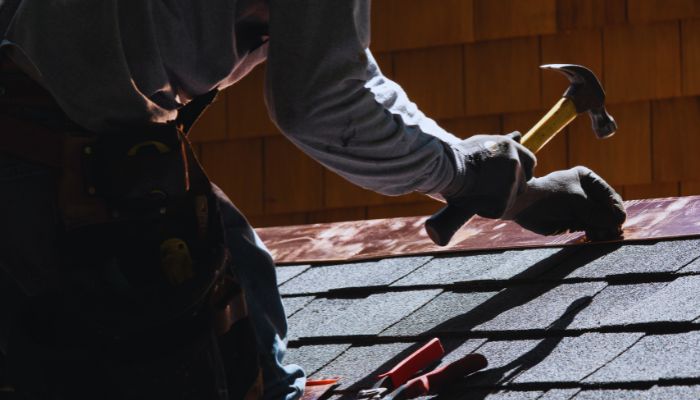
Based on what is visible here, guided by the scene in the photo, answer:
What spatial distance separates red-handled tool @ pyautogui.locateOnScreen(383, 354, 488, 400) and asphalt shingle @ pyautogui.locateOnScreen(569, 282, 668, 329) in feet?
0.61

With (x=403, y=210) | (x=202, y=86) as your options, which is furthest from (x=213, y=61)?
(x=403, y=210)

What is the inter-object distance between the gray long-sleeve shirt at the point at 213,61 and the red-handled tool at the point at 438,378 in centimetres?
37

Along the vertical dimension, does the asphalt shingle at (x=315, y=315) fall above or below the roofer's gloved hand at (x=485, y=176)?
below

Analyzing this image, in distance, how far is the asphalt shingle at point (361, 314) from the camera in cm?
278

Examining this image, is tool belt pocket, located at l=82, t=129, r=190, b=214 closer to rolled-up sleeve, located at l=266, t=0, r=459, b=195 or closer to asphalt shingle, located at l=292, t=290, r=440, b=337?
rolled-up sleeve, located at l=266, t=0, r=459, b=195

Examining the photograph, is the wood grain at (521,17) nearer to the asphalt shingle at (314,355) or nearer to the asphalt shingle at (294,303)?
the asphalt shingle at (294,303)

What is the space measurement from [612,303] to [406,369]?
0.39 m

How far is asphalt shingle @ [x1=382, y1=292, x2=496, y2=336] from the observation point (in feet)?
8.86

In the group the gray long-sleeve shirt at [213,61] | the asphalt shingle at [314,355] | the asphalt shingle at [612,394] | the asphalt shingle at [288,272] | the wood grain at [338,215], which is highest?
the gray long-sleeve shirt at [213,61]

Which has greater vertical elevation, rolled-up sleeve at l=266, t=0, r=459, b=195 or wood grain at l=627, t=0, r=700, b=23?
wood grain at l=627, t=0, r=700, b=23

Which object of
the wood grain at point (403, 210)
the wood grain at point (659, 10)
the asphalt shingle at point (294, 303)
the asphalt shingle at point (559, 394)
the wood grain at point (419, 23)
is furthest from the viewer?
the wood grain at point (403, 210)

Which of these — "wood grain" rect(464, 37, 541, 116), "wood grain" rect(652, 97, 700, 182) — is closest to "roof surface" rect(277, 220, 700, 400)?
"wood grain" rect(464, 37, 541, 116)

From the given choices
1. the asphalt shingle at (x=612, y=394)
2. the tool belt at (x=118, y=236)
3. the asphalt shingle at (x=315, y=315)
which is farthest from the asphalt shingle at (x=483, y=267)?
the tool belt at (x=118, y=236)

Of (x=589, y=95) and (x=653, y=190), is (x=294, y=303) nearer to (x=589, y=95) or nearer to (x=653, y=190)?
(x=589, y=95)
